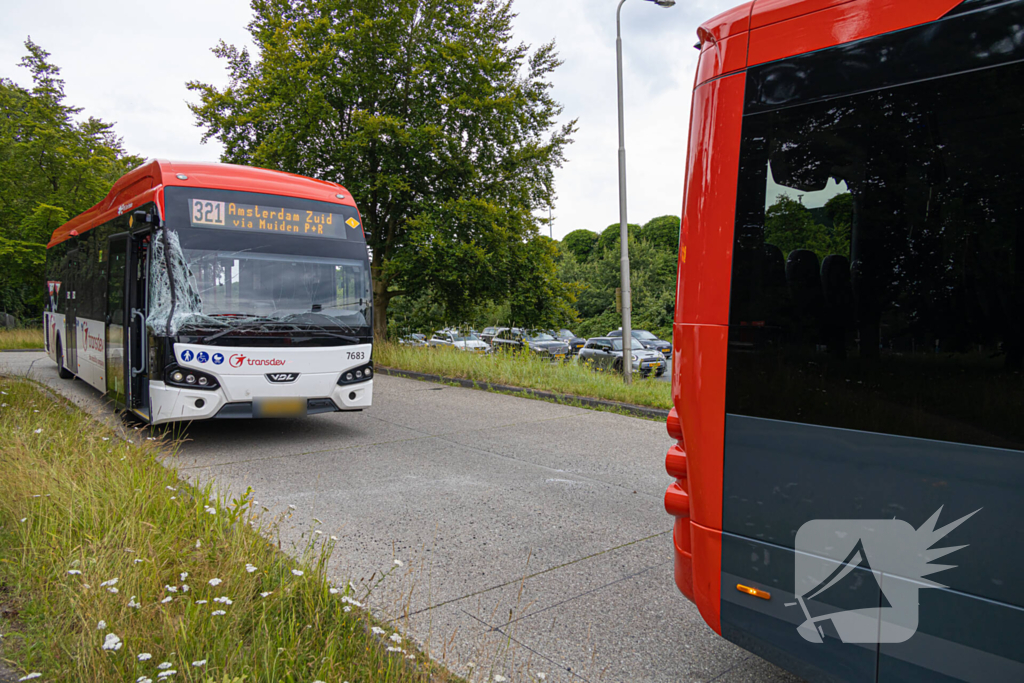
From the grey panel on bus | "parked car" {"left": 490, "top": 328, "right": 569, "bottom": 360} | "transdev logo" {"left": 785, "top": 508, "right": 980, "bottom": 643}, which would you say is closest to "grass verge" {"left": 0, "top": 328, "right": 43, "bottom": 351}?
"parked car" {"left": 490, "top": 328, "right": 569, "bottom": 360}

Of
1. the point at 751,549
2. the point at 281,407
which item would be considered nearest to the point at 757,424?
the point at 751,549

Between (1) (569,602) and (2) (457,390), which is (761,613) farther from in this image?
(2) (457,390)

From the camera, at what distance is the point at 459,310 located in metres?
19.8

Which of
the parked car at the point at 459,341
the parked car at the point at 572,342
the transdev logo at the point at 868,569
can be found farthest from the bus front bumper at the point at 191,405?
the parked car at the point at 572,342

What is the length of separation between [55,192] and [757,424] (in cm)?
3469

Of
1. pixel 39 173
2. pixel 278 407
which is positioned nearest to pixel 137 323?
pixel 278 407

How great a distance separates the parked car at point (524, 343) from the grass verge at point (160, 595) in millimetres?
10087

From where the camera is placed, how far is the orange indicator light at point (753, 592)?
2.36m

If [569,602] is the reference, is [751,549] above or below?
above

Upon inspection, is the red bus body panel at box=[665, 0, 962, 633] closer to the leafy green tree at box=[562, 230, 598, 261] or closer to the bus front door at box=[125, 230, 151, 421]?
the bus front door at box=[125, 230, 151, 421]

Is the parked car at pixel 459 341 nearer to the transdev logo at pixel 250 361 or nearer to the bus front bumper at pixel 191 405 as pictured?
the transdev logo at pixel 250 361

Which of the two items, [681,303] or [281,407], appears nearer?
[681,303]

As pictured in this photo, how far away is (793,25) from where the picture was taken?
235 cm

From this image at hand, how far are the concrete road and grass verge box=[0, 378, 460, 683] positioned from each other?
0.41 metres
